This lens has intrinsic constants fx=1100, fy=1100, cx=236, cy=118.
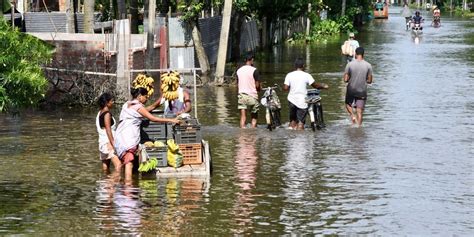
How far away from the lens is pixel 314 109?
20891 millimetres

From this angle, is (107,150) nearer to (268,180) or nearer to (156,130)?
(156,130)

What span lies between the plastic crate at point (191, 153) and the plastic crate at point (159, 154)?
25cm

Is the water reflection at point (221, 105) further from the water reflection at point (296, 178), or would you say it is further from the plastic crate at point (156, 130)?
the plastic crate at point (156, 130)

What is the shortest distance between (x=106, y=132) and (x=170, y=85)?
1.67m

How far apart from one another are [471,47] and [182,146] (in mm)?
40022

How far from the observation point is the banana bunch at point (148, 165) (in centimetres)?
1519

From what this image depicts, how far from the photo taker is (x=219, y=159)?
17406 millimetres

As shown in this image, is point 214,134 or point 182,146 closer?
point 182,146

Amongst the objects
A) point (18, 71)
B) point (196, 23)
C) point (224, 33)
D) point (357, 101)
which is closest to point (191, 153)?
point (18, 71)

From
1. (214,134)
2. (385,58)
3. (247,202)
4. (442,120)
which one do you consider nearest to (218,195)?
(247,202)

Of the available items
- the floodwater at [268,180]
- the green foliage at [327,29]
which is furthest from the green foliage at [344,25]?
the floodwater at [268,180]

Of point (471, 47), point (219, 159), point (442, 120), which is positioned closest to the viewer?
point (219, 159)

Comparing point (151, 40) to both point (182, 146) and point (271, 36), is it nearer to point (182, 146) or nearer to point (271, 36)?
point (182, 146)

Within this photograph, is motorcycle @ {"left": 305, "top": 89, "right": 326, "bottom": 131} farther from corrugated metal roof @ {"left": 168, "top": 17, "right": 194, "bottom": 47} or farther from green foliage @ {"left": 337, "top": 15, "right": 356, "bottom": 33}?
green foliage @ {"left": 337, "top": 15, "right": 356, "bottom": 33}
